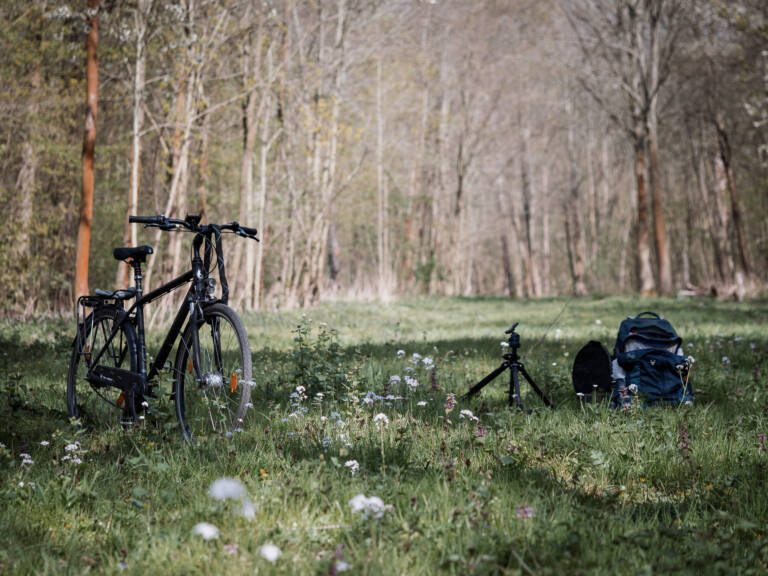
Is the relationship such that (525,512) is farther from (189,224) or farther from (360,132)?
(360,132)

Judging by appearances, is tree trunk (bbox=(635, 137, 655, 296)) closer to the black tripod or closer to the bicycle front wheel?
the black tripod

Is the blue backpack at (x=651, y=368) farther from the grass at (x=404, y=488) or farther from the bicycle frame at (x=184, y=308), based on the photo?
the bicycle frame at (x=184, y=308)

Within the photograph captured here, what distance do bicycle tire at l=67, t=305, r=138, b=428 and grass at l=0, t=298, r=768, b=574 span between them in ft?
0.62

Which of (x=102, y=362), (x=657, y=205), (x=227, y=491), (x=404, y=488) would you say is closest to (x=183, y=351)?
(x=102, y=362)

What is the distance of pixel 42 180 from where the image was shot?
1313cm

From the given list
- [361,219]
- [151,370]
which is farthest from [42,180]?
[361,219]

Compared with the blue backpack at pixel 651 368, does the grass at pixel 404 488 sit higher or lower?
lower

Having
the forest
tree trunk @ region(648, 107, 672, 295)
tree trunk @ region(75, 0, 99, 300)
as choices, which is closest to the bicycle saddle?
the forest

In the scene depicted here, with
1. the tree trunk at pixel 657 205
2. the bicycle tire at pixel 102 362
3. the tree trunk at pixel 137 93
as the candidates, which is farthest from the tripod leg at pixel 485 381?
the tree trunk at pixel 657 205

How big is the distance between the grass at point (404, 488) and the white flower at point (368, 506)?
0.04 meters

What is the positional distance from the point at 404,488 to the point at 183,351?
5.44ft

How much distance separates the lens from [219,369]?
347cm

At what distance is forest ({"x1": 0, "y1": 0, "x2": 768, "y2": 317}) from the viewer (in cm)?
1158

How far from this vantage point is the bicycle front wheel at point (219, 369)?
11.0 ft
